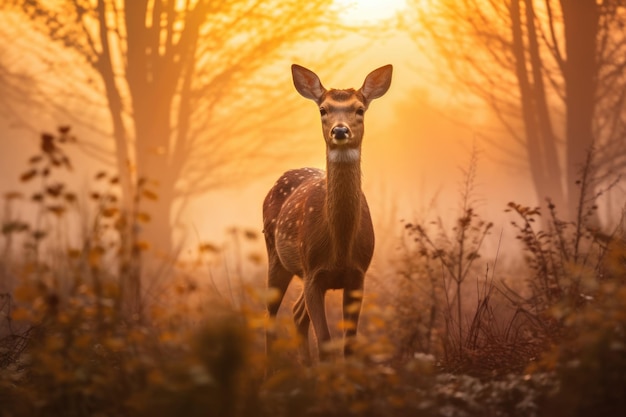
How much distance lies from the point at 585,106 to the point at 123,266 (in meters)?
11.4

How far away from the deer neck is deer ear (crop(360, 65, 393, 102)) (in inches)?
32.3

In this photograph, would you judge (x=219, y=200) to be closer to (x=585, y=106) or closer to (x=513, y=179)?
(x=513, y=179)

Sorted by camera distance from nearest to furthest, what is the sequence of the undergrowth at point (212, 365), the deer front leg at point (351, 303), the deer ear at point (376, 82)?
the undergrowth at point (212, 365)
the deer front leg at point (351, 303)
the deer ear at point (376, 82)

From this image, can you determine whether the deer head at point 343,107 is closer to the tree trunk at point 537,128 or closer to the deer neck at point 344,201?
the deer neck at point 344,201

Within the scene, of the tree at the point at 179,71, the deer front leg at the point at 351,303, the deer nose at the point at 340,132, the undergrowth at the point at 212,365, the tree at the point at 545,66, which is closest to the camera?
the undergrowth at the point at 212,365

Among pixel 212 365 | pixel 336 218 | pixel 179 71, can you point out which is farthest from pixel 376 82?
pixel 179 71

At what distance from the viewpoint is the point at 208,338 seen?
163 inches

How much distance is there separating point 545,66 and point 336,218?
9.58m

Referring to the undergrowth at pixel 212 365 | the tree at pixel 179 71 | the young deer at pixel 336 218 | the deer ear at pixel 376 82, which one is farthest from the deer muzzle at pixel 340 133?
the tree at pixel 179 71

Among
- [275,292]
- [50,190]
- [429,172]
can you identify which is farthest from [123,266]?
[429,172]

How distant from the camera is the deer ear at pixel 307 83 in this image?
22.9 ft

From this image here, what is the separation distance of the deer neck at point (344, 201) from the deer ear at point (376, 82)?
82 centimetres

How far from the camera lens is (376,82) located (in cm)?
700

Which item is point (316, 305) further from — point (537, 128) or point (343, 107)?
point (537, 128)
